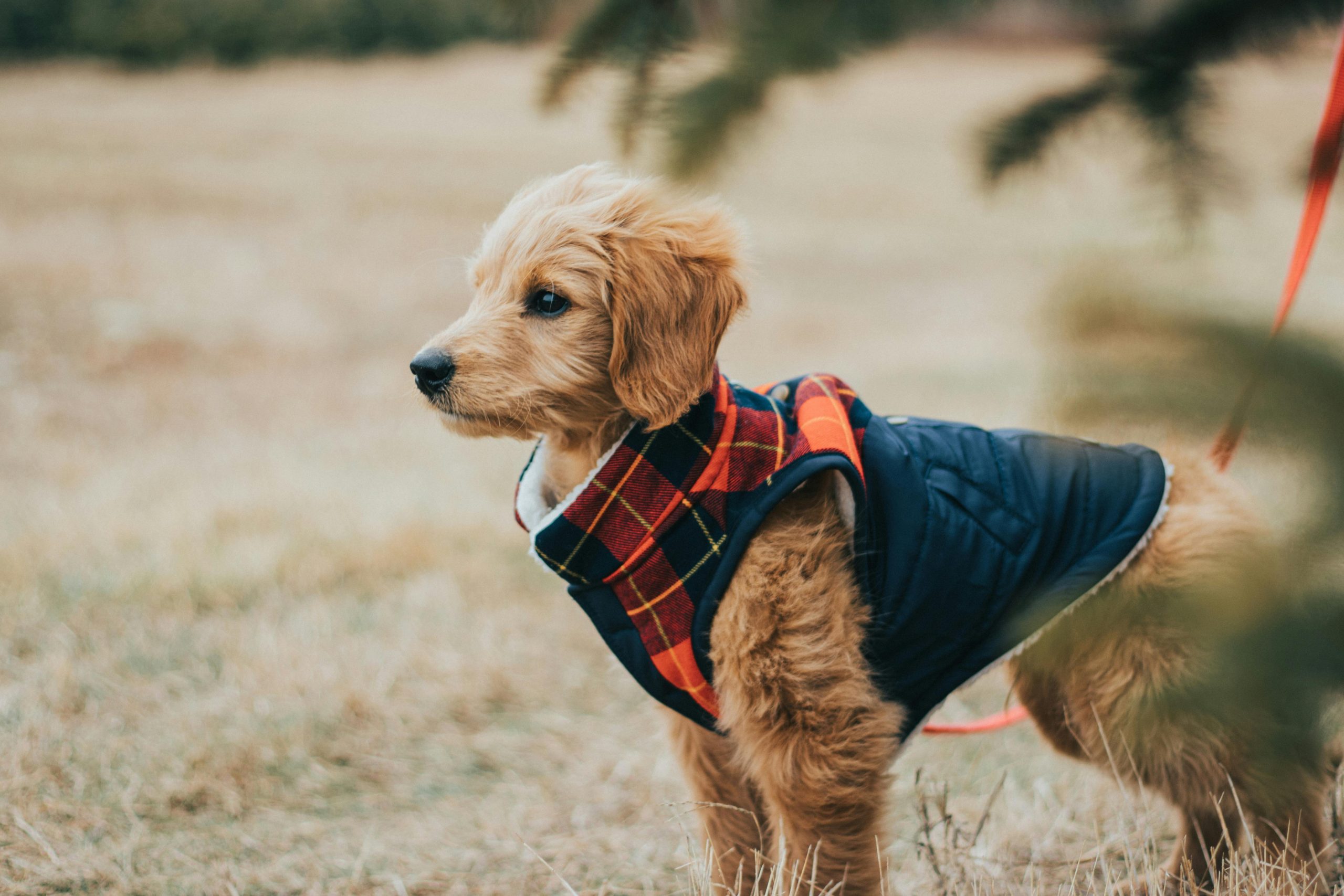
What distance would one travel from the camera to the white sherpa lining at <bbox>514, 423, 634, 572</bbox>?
2.10 metres

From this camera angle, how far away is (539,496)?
2330 millimetres

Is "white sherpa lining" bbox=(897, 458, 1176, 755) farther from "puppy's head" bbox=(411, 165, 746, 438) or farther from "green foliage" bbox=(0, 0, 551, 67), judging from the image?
"green foliage" bbox=(0, 0, 551, 67)

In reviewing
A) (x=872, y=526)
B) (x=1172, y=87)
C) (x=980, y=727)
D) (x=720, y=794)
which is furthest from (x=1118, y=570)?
(x=1172, y=87)

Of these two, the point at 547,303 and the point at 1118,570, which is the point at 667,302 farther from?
the point at 1118,570

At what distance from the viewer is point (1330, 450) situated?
1.00 metres

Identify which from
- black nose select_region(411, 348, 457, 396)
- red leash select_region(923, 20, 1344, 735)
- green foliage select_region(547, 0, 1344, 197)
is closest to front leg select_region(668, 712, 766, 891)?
black nose select_region(411, 348, 457, 396)

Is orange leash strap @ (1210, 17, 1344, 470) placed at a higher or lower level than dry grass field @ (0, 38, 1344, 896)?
higher

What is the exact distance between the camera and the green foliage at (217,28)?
56.6ft

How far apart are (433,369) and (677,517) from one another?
691 millimetres

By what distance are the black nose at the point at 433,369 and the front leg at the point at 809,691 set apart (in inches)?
33.2

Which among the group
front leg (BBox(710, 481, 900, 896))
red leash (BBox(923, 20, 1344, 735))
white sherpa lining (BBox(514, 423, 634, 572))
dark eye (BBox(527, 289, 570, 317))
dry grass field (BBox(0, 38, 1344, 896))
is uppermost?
red leash (BBox(923, 20, 1344, 735))

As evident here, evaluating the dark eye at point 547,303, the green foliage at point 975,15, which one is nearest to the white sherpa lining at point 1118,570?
the green foliage at point 975,15

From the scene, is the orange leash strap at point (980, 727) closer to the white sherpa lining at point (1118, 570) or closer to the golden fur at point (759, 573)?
the golden fur at point (759, 573)

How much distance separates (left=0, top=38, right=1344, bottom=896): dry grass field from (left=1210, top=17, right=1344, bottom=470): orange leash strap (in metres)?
0.08
